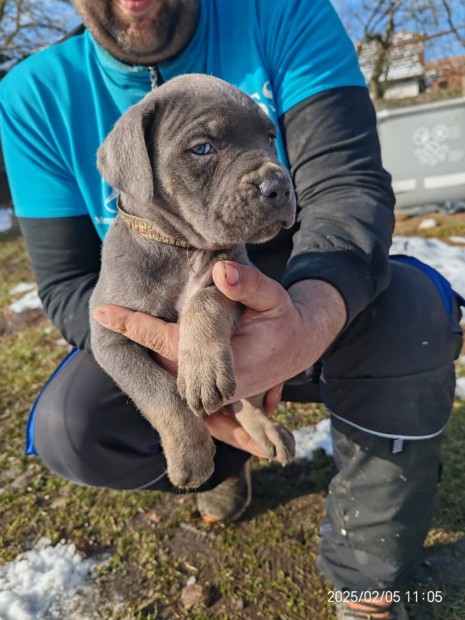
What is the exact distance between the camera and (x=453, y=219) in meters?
9.43

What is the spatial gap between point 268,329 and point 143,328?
19.4 inches

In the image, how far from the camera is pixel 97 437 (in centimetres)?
271

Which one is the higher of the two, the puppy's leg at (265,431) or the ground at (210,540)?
the puppy's leg at (265,431)

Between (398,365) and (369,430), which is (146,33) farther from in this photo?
(369,430)

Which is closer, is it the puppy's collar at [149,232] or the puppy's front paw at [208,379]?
the puppy's front paw at [208,379]

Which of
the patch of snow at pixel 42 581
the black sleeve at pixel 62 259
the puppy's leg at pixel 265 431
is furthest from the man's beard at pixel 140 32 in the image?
the patch of snow at pixel 42 581

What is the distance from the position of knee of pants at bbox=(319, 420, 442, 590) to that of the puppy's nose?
51.0 inches

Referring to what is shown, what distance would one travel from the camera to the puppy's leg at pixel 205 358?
71.6 inches

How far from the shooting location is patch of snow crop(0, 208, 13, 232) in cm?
1416

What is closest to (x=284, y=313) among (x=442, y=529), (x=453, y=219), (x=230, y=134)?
(x=230, y=134)

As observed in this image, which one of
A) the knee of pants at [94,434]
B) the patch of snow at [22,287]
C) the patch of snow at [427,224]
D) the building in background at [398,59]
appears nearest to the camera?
the knee of pants at [94,434]

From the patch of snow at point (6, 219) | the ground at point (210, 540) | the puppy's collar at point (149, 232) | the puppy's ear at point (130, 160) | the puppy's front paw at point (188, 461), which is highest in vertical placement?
the puppy's ear at point (130, 160)

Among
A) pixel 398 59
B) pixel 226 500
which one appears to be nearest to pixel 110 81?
pixel 226 500

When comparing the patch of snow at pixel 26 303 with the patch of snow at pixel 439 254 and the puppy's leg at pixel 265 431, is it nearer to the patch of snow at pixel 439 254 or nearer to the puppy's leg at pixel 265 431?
the patch of snow at pixel 439 254
